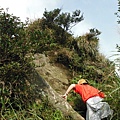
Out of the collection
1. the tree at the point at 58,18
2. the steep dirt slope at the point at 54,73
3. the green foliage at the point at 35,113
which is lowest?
the green foliage at the point at 35,113

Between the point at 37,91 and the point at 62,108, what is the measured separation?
0.69 meters

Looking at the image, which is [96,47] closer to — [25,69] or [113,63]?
[25,69]

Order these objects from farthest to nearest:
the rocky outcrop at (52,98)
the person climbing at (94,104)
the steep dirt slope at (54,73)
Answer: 1. the steep dirt slope at (54,73)
2. the rocky outcrop at (52,98)
3. the person climbing at (94,104)

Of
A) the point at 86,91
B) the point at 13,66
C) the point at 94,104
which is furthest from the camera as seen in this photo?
the point at 86,91

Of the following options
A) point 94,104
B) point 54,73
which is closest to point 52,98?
point 94,104

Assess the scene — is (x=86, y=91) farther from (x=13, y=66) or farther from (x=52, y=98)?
(x=13, y=66)

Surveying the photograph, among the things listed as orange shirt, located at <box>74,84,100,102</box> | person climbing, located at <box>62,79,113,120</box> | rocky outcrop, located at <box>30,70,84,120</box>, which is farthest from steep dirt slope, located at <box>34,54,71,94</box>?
person climbing, located at <box>62,79,113,120</box>

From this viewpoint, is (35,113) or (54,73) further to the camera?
(54,73)

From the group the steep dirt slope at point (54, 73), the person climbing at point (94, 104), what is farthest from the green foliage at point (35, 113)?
the steep dirt slope at point (54, 73)

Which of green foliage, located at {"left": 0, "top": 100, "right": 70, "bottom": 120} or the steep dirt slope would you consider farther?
the steep dirt slope

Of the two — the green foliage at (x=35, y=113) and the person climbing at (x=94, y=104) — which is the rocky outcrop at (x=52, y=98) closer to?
the green foliage at (x=35, y=113)

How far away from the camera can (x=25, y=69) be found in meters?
7.36

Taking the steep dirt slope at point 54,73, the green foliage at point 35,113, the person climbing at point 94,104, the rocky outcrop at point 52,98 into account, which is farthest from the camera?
the steep dirt slope at point 54,73

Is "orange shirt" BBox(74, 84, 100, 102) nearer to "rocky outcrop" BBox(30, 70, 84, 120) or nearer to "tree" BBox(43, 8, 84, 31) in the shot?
"rocky outcrop" BBox(30, 70, 84, 120)
